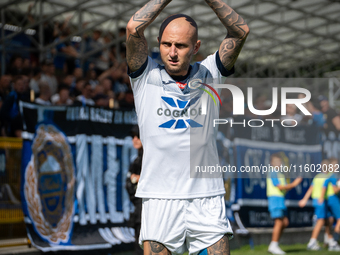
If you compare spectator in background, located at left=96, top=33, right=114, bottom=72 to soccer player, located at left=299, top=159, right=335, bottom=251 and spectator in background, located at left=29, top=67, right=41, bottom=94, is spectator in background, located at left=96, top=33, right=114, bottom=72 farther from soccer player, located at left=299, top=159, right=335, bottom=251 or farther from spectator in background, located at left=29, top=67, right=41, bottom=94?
soccer player, located at left=299, top=159, right=335, bottom=251

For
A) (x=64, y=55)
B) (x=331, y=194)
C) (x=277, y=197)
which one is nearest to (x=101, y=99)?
(x=277, y=197)

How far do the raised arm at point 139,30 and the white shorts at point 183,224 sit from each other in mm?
934

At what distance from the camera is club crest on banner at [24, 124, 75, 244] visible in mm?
5945

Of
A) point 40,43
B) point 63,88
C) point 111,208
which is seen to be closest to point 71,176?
point 111,208

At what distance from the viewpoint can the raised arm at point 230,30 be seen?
9.13 feet

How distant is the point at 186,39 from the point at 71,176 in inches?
161

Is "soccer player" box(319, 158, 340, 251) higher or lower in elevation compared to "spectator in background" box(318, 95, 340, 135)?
lower

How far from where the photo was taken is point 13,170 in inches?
253

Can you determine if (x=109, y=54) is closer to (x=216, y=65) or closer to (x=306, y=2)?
(x=306, y=2)

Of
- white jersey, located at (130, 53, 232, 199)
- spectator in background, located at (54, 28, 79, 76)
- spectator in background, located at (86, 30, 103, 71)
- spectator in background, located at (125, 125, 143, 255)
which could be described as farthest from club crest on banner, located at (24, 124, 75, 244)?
spectator in background, located at (86, 30, 103, 71)

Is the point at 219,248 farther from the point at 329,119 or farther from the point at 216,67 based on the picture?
the point at 329,119

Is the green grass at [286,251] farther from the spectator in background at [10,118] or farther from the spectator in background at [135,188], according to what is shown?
the spectator in background at [10,118]

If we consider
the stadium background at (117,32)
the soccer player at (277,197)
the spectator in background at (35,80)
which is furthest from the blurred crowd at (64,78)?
the soccer player at (277,197)

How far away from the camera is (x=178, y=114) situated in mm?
2830
